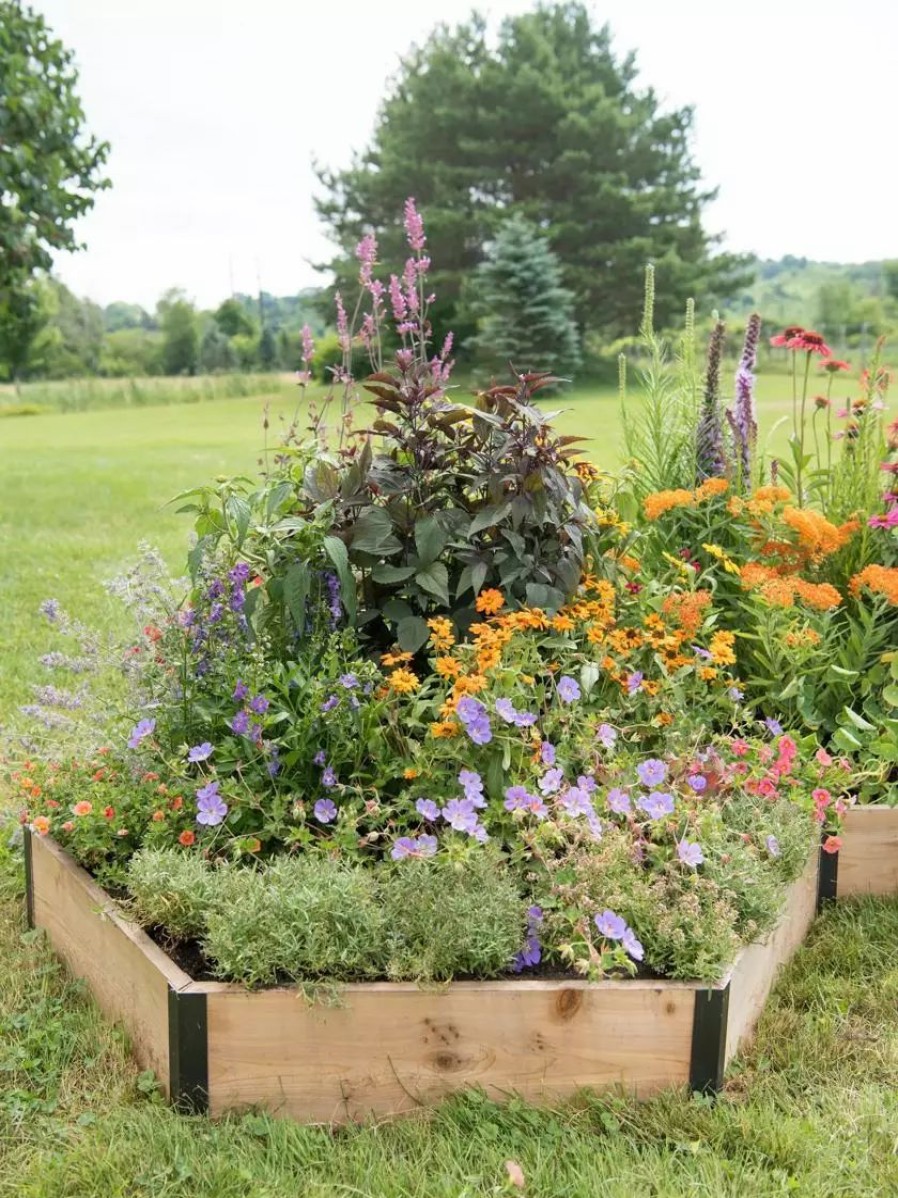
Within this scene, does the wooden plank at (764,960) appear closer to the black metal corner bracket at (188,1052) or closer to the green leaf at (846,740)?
the green leaf at (846,740)

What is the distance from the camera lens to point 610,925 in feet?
6.00

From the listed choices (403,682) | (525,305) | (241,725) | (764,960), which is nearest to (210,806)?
(241,725)

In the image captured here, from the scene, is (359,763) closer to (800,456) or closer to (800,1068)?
(800,1068)

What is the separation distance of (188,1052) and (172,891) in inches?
10.8

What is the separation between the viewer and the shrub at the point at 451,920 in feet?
5.92

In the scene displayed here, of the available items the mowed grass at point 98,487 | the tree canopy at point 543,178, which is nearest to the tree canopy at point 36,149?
the mowed grass at point 98,487

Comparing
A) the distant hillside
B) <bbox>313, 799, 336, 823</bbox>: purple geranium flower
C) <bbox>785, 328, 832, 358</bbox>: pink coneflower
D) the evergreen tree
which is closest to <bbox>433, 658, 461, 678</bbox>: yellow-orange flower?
<bbox>313, 799, 336, 823</bbox>: purple geranium flower

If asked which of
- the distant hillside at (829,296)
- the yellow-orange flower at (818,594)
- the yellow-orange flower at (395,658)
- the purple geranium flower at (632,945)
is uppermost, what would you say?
the distant hillside at (829,296)

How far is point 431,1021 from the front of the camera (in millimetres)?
1789

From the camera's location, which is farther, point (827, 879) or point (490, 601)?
point (827, 879)

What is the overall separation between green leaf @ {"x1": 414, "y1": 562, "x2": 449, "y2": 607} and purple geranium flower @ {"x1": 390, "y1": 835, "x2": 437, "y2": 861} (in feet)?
1.91

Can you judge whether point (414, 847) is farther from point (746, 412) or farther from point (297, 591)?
point (746, 412)

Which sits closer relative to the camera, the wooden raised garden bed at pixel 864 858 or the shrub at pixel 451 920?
the shrub at pixel 451 920

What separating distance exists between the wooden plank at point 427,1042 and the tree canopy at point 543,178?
22.2 m
